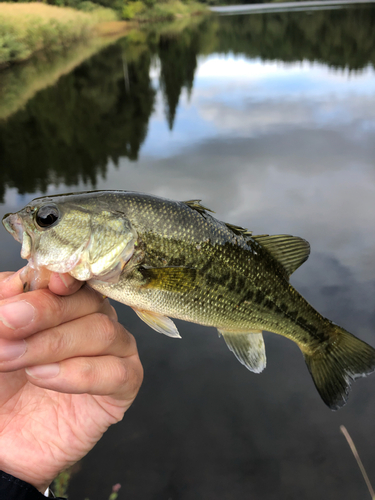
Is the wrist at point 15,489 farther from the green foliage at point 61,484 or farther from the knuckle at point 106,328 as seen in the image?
the green foliage at point 61,484

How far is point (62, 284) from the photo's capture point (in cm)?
171

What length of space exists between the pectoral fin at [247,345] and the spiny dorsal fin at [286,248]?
51 cm

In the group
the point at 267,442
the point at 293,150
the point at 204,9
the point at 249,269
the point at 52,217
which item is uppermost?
the point at 204,9

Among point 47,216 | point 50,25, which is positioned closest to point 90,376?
point 47,216

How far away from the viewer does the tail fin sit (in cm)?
227

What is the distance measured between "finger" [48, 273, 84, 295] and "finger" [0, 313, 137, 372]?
0.18 meters

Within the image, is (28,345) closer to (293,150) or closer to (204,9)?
(293,150)

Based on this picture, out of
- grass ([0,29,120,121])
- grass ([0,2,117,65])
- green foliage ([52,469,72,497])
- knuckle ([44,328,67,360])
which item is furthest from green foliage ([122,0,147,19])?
knuckle ([44,328,67,360])

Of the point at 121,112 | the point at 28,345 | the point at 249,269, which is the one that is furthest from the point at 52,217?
the point at 121,112

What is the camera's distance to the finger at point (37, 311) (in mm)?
1489

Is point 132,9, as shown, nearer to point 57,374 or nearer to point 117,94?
point 117,94

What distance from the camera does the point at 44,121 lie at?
17516mm

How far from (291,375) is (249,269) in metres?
4.60

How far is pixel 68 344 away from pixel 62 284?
0.32 meters
